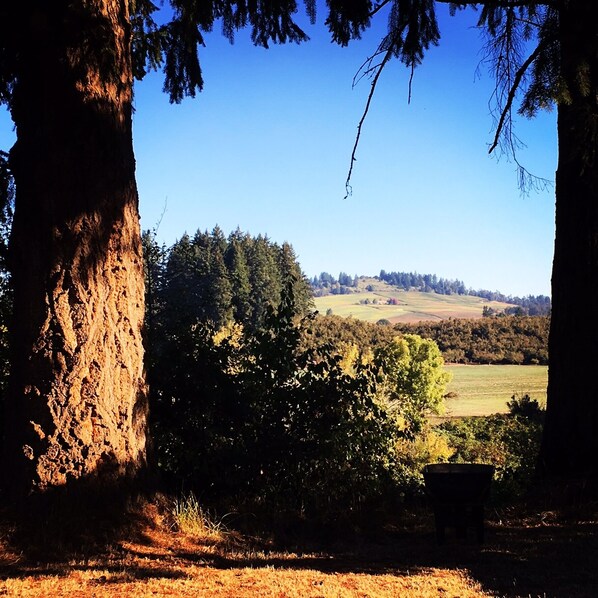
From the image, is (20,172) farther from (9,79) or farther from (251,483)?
(251,483)

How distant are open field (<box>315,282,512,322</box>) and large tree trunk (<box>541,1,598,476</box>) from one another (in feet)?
370

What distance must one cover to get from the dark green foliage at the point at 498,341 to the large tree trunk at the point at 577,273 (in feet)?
149

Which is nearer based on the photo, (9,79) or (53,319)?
(53,319)

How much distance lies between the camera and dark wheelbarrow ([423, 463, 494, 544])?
5305mm

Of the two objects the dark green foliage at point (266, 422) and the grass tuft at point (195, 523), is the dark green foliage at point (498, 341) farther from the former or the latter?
the grass tuft at point (195, 523)

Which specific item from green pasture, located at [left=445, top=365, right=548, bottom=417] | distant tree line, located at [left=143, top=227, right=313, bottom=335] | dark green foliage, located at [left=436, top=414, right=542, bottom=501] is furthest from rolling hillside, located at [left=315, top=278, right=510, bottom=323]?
dark green foliage, located at [left=436, top=414, right=542, bottom=501]

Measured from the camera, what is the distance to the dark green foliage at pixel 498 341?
52.4 meters

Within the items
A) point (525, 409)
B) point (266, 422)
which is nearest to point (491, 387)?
point (525, 409)

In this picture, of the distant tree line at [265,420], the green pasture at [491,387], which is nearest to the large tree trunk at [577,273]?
the distant tree line at [265,420]

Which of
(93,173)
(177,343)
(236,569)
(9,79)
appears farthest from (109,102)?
(236,569)

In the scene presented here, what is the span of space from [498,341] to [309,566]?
5396 centimetres

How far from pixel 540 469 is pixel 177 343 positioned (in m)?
4.35

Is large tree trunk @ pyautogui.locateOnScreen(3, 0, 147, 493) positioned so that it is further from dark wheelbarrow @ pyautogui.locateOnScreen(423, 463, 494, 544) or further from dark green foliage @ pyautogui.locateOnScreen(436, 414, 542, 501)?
dark green foliage @ pyautogui.locateOnScreen(436, 414, 542, 501)

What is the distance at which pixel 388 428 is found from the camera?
293 inches
